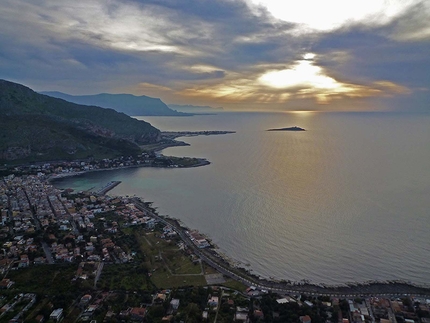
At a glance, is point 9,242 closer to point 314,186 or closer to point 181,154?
point 314,186

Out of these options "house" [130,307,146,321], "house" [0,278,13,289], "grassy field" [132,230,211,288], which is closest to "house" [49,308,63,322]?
"house" [130,307,146,321]

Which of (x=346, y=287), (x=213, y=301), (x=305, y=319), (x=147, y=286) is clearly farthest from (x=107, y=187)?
(x=305, y=319)

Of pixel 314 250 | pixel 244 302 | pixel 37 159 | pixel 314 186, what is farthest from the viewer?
pixel 37 159

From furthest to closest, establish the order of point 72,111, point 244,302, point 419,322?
point 72,111
point 244,302
point 419,322

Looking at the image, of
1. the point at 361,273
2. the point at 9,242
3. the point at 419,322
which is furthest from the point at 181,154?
the point at 419,322

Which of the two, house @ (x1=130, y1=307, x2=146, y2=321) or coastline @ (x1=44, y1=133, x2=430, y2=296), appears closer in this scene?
house @ (x1=130, y1=307, x2=146, y2=321)

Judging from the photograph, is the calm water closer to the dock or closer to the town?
the dock
